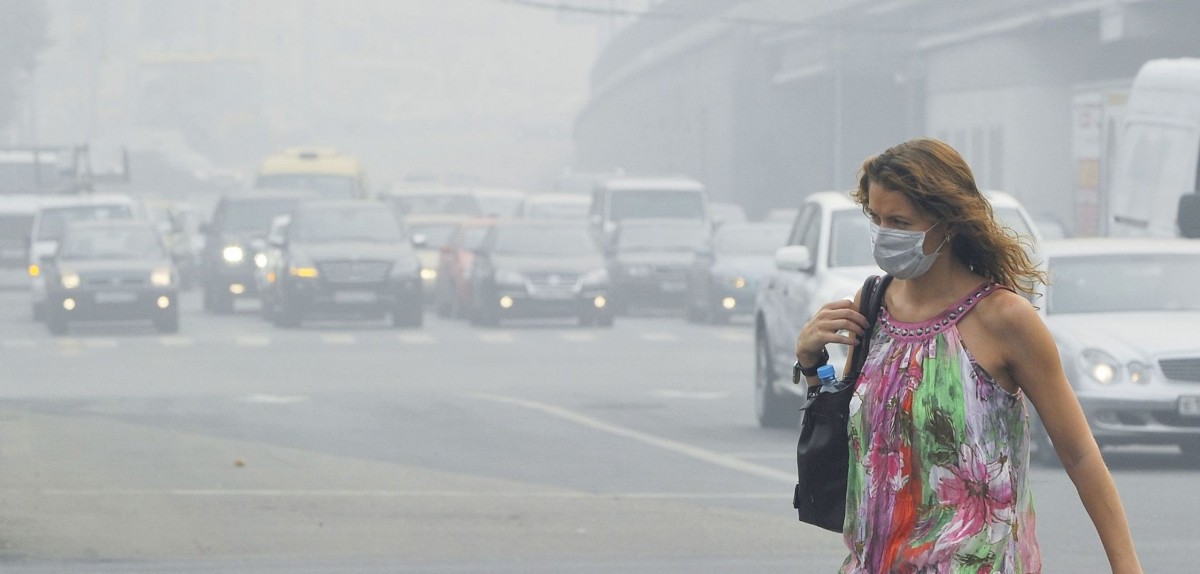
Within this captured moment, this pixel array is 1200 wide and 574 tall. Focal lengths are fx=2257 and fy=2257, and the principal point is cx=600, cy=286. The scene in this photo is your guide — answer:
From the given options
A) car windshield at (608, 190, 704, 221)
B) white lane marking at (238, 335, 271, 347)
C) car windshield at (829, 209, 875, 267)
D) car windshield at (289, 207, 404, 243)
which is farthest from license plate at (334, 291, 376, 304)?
car windshield at (829, 209, 875, 267)

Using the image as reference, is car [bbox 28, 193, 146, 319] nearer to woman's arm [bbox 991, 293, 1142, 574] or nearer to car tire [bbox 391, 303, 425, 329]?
car tire [bbox 391, 303, 425, 329]

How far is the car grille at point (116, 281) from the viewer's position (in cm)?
2822

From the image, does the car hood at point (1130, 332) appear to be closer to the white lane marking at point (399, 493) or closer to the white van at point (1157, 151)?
the white lane marking at point (399, 493)

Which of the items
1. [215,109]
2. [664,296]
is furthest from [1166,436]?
[215,109]

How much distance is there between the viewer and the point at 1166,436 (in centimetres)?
1259

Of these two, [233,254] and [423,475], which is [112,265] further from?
[423,475]

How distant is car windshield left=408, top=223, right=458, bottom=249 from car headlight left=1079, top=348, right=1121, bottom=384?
2327cm

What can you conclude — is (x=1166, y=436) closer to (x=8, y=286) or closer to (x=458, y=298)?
(x=458, y=298)

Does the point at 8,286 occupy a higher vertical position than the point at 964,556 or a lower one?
lower

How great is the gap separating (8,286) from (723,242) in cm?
1864

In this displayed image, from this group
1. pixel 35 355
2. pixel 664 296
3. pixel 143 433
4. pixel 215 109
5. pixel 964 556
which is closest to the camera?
pixel 964 556

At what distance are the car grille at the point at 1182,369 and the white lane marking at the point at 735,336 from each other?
47.9ft

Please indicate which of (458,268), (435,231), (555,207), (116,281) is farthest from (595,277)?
(555,207)

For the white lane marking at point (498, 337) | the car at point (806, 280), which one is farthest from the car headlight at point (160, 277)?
the car at point (806, 280)
